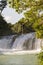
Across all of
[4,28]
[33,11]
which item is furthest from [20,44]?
[33,11]

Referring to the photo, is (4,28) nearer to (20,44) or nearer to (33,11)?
(20,44)

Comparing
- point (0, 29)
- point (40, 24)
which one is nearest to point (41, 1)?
point (40, 24)

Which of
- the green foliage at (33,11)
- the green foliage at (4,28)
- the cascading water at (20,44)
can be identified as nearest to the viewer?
the green foliage at (33,11)

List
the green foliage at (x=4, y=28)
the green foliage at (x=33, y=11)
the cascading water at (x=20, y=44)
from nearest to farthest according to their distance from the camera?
the green foliage at (x=33, y=11) < the cascading water at (x=20, y=44) < the green foliage at (x=4, y=28)

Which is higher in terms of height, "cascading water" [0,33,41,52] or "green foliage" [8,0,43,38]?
"cascading water" [0,33,41,52]

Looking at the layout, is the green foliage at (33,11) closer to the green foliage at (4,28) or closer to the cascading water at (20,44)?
the cascading water at (20,44)

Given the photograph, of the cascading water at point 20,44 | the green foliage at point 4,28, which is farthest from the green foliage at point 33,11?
the green foliage at point 4,28

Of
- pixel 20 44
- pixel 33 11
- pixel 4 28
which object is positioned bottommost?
pixel 33 11

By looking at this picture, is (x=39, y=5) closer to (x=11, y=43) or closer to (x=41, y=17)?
(x=41, y=17)

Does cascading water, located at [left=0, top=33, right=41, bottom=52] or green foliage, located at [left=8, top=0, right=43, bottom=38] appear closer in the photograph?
green foliage, located at [left=8, top=0, right=43, bottom=38]

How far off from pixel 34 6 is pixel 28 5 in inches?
3.7

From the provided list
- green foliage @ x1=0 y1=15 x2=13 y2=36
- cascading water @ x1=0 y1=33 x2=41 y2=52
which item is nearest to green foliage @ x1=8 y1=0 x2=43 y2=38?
cascading water @ x1=0 y1=33 x2=41 y2=52

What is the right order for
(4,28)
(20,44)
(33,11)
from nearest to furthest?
Answer: 1. (33,11)
2. (20,44)
3. (4,28)

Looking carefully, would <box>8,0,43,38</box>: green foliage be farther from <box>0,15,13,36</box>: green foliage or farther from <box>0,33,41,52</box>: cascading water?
<box>0,15,13,36</box>: green foliage
